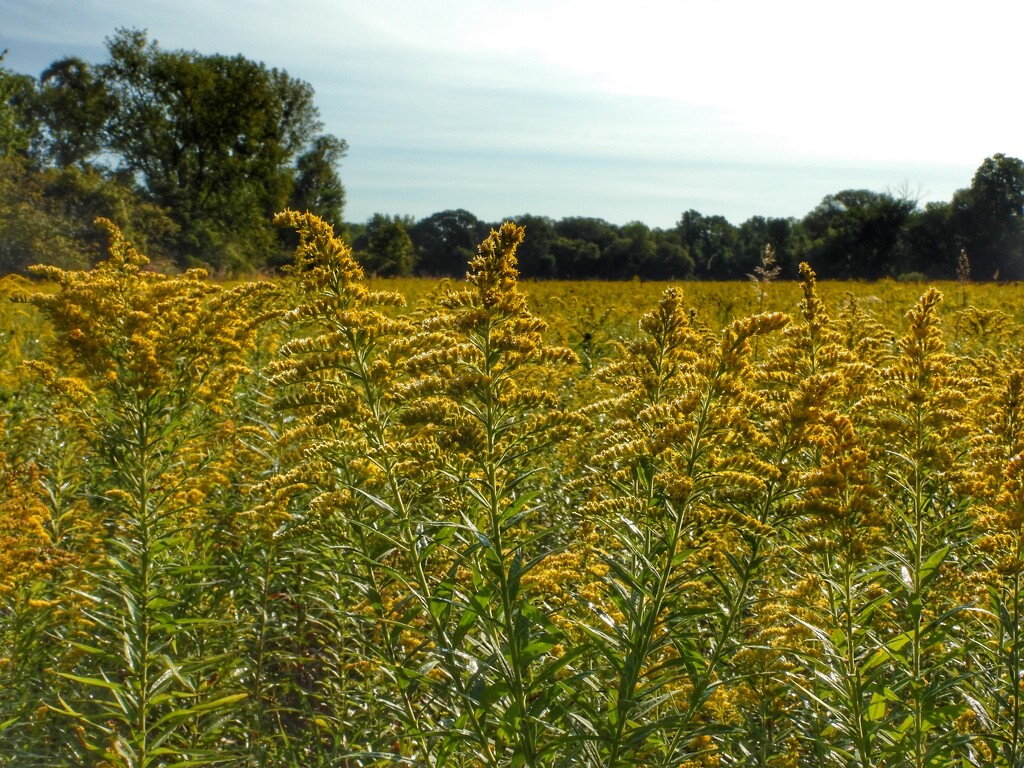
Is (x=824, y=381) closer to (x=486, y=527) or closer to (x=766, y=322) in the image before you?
(x=766, y=322)

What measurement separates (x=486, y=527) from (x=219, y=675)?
1.44 meters

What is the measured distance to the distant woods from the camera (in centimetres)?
3247

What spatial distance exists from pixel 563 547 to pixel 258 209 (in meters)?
51.4

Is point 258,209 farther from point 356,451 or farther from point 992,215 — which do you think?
point 356,451

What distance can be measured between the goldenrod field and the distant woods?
64.8 ft

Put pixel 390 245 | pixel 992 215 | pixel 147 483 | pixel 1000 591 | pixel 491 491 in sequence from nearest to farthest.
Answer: pixel 491 491
pixel 1000 591
pixel 147 483
pixel 992 215
pixel 390 245

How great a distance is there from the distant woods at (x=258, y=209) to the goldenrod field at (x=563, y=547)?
1975 centimetres

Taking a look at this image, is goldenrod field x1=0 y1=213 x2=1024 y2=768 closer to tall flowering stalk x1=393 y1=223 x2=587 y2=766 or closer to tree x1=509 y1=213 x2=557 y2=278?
tall flowering stalk x1=393 y1=223 x2=587 y2=766

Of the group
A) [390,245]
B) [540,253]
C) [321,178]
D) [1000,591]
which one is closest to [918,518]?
[1000,591]

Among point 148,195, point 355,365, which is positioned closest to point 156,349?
point 355,365

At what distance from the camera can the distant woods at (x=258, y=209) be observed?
32.5 meters

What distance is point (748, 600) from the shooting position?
6.91 feet

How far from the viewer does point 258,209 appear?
50344 millimetres

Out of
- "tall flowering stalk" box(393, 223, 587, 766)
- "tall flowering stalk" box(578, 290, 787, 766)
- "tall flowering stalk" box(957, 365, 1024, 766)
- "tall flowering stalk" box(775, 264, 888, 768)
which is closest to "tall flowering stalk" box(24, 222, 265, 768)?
"tall flowering stalk" box(393, 223, 587, 766)
